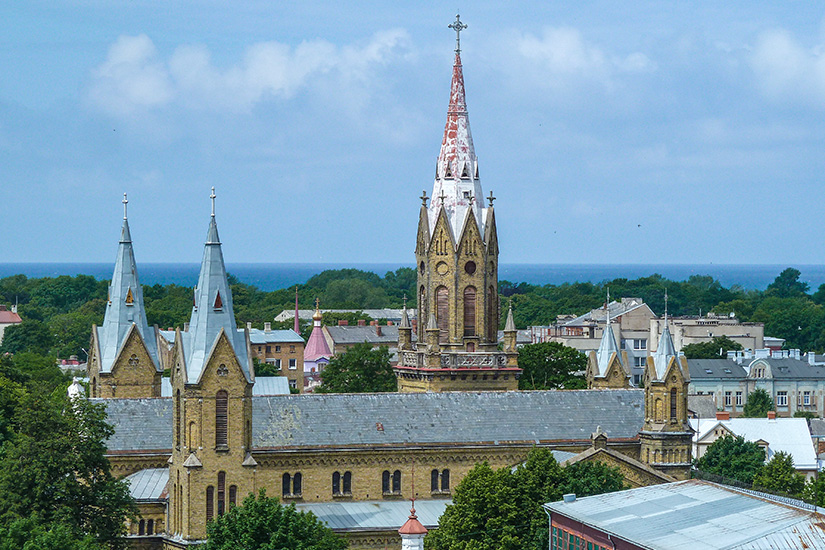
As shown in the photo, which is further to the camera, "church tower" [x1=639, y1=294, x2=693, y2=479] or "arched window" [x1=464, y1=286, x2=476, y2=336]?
"arched window" [x1=464, y1=286, x2=476, y2=336]

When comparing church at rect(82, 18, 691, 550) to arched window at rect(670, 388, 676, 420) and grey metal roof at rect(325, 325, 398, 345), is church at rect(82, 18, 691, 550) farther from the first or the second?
grey metal roof at rect(325, 325, 398, 345)

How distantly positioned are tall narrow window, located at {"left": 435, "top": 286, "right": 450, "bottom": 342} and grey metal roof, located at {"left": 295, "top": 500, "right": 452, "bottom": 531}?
41.2 feet

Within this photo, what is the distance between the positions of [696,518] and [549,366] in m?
44.1

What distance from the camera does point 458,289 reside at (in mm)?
80250

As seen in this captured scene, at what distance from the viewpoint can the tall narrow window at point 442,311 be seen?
80.2m

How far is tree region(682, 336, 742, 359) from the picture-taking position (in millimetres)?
149000

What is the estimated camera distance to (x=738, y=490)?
60.8 m

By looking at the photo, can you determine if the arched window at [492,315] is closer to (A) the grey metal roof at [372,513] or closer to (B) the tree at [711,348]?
(A) the grey metal roof at [372,513]

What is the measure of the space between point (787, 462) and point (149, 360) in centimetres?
3245

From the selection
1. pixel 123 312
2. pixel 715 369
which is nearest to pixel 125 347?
pixel 123 312

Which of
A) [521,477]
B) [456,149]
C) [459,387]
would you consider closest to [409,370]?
[459,387]

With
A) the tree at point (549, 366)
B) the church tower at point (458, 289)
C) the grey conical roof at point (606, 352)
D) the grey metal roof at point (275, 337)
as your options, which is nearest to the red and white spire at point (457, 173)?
the church tower at point (458, 289)

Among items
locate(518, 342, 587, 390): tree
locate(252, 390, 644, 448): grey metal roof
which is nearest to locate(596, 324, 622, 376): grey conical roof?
locate(252, 390, 644, 448): grey metal roof

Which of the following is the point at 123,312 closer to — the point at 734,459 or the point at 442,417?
the point at 442,417
